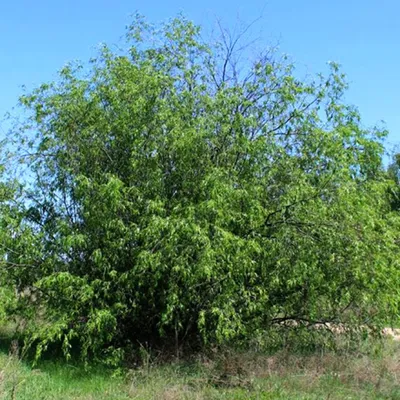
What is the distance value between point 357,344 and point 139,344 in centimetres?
428

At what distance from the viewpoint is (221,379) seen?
966cm

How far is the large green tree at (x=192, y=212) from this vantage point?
10.1 m

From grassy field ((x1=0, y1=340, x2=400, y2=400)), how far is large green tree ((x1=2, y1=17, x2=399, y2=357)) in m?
0.54

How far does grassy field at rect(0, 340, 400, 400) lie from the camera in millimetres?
8617

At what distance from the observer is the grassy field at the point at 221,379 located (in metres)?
8.62

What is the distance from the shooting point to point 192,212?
9.78 meters

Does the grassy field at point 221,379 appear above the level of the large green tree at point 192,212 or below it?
below

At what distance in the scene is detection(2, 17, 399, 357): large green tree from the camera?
10.1 metres

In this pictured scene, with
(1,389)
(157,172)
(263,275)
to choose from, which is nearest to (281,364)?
(263,275)

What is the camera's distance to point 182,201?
1075 cm

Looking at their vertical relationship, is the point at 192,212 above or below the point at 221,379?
above

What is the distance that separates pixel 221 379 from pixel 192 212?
2804mm

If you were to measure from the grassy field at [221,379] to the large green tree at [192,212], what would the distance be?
21.4 inches

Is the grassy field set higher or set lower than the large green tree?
lower
